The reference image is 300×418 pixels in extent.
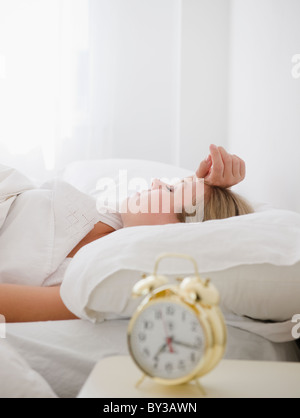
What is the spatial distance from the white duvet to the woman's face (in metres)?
0.14

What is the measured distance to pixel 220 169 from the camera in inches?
51.5

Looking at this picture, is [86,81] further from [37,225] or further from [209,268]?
[209,268]

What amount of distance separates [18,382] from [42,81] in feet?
8.30

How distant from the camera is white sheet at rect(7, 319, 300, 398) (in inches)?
30.6

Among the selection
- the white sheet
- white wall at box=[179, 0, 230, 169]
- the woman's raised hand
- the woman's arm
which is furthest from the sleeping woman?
white wall at box=[179, 0, 230, 169]

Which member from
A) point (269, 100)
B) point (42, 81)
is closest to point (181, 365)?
point (269, 100)

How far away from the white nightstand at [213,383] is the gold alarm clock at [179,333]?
0.02 m

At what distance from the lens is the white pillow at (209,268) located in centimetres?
77

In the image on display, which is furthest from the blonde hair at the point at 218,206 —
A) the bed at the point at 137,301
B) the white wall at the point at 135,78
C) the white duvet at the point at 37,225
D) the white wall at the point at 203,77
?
the white wall at the point at 135,78

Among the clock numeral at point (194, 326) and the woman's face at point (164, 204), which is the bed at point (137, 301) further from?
the woman's face at point (164, 204)

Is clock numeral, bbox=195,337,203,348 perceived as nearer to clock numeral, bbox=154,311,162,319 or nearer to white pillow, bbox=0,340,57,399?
clock numeral, bbox=154,311,162,319

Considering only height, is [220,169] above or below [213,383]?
above

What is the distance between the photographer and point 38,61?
287 centimetres

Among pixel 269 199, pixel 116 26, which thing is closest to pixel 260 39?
pixel 269 199
